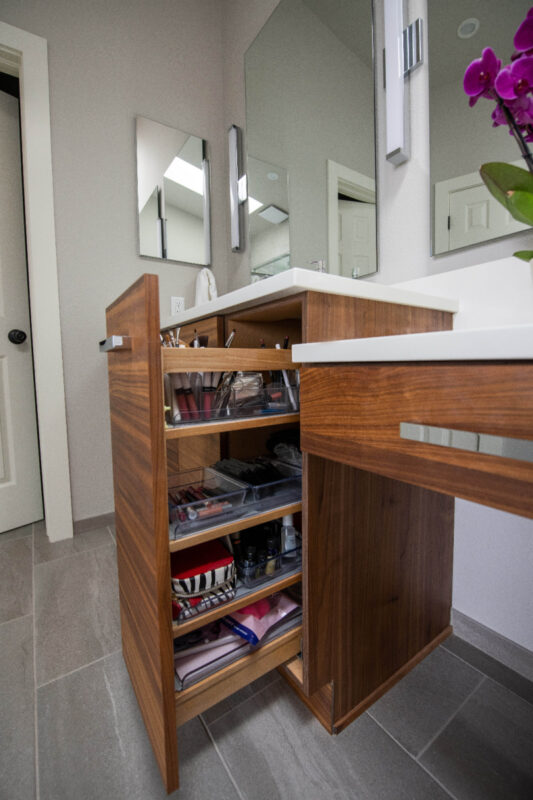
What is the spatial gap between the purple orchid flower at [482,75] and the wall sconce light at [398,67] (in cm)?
49

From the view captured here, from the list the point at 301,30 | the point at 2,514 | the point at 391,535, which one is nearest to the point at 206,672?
the point at 391,535

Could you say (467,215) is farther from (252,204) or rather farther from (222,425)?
(252,204)

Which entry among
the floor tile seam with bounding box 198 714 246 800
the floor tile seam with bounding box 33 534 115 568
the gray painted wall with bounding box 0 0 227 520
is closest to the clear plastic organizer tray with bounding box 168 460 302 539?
the floor tile seam with bounding box 198 714 246 800

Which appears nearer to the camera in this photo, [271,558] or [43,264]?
[271,558]

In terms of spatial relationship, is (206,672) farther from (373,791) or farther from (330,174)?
(330,174)

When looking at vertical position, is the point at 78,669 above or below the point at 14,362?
below

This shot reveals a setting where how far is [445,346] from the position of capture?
Result: 0.35m

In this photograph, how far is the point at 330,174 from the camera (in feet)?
4.04

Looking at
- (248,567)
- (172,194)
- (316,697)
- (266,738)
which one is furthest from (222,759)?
(172,194)

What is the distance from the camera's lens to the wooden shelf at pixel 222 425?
59cm

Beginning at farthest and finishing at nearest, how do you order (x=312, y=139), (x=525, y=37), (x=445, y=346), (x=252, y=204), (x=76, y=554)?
(x=252, y=204), (x=76, y=554), (x=312, y=139), (x=525, y=37), (x=445, y=346)

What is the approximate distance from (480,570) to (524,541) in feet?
0.49

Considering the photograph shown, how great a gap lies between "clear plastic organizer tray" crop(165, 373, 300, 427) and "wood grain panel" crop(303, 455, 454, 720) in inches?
7.7

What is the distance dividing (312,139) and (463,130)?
2.09 ft
